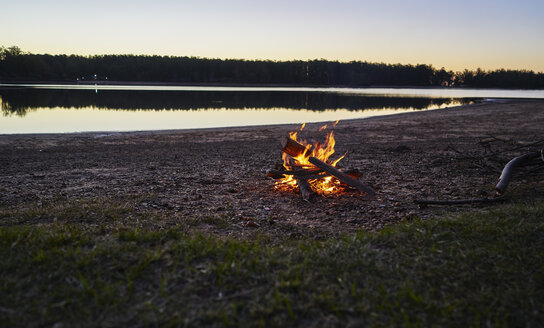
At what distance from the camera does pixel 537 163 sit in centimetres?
646

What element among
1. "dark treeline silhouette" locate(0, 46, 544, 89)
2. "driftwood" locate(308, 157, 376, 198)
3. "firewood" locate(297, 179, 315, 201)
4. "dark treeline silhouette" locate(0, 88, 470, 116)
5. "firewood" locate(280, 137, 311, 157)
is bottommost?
"firewood" locate(297, 179, 315, 201)

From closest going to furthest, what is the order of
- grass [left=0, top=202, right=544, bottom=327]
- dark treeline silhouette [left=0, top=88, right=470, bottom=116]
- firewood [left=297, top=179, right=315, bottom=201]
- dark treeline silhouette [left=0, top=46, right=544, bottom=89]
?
grass [left=0, top=202, right=544, bottom=327]
firewood [left=297, top=179, right=315, bottom=201]
dark treeline silhouette [left=0, top=88, right=470, bottom=116]
dark treeline silhouette [left=0, top=46, right=544, bottom=89]

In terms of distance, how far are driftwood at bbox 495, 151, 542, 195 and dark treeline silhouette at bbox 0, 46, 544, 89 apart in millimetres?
148074

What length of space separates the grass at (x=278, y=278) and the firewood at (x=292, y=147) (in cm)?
269

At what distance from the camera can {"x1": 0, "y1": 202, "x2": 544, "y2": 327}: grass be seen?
276 cm

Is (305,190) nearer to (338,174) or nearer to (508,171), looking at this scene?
(338,174)

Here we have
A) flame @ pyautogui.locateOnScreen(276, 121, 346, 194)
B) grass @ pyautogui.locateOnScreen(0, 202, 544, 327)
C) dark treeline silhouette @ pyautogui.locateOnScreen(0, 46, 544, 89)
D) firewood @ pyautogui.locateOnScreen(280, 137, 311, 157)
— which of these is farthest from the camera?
dark treeline silhouette @ pyautogui.locateOnScreen(0, 46, 544, 89)

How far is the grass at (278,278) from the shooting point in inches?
109

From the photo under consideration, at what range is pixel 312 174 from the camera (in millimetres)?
6695

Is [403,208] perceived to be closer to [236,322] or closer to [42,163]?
[236,322]

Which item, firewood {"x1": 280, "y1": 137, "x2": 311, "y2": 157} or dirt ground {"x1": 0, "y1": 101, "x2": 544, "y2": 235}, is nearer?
dirt ground {"x1": 0, "y1": 101, "x2": 544, "y2": 235}

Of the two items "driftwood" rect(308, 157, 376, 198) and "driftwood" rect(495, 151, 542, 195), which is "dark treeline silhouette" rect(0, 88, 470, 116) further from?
"driftwood" rect(495, 151, 542, 195)

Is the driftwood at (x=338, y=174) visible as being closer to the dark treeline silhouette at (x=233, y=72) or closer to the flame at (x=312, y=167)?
the flame at (x=312, y=167)

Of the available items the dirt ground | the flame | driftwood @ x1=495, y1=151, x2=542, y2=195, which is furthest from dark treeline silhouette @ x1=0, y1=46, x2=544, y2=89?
driftwood @ x1=495, y1=151, x2=542, y2=195
